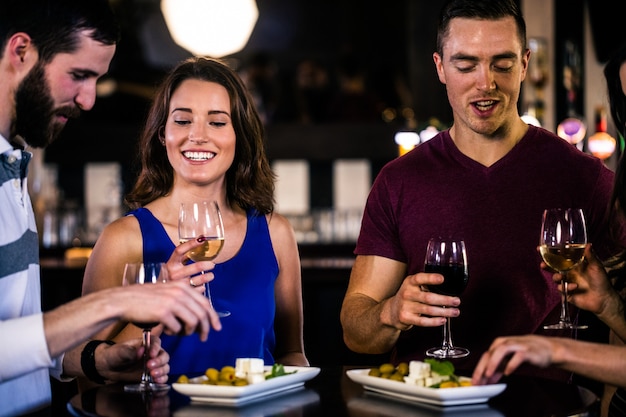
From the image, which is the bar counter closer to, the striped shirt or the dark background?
the striped shirt

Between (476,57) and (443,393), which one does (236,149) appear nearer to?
(476,57)

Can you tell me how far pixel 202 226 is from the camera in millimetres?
2729

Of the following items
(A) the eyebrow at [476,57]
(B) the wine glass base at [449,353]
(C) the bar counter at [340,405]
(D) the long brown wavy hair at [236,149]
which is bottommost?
(C) the bar counter at [340,405]

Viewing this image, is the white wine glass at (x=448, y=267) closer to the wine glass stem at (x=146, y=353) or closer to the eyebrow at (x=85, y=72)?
the wine glass stem at (x=146, y=353)

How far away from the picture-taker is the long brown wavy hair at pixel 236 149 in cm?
312

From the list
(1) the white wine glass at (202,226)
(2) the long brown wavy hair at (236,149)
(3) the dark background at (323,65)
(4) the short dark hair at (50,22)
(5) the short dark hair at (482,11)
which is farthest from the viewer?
(3) the dark background at (323,65)

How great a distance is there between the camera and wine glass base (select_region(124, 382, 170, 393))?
90.4 inches

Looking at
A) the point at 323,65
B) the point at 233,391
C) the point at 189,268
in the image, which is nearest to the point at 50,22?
the point at 189,268

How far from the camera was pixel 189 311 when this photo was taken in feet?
6.35

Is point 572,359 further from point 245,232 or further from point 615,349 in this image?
point 245,232

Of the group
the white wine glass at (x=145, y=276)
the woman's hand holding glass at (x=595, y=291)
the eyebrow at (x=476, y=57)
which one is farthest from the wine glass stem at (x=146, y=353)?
the eyebrow at (x=476, y=57)

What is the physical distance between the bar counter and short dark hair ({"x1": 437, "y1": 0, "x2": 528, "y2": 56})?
1152 millimetres

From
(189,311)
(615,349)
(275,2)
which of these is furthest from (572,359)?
(275,2)

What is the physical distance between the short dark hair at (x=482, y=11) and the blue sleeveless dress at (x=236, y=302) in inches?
34.8
